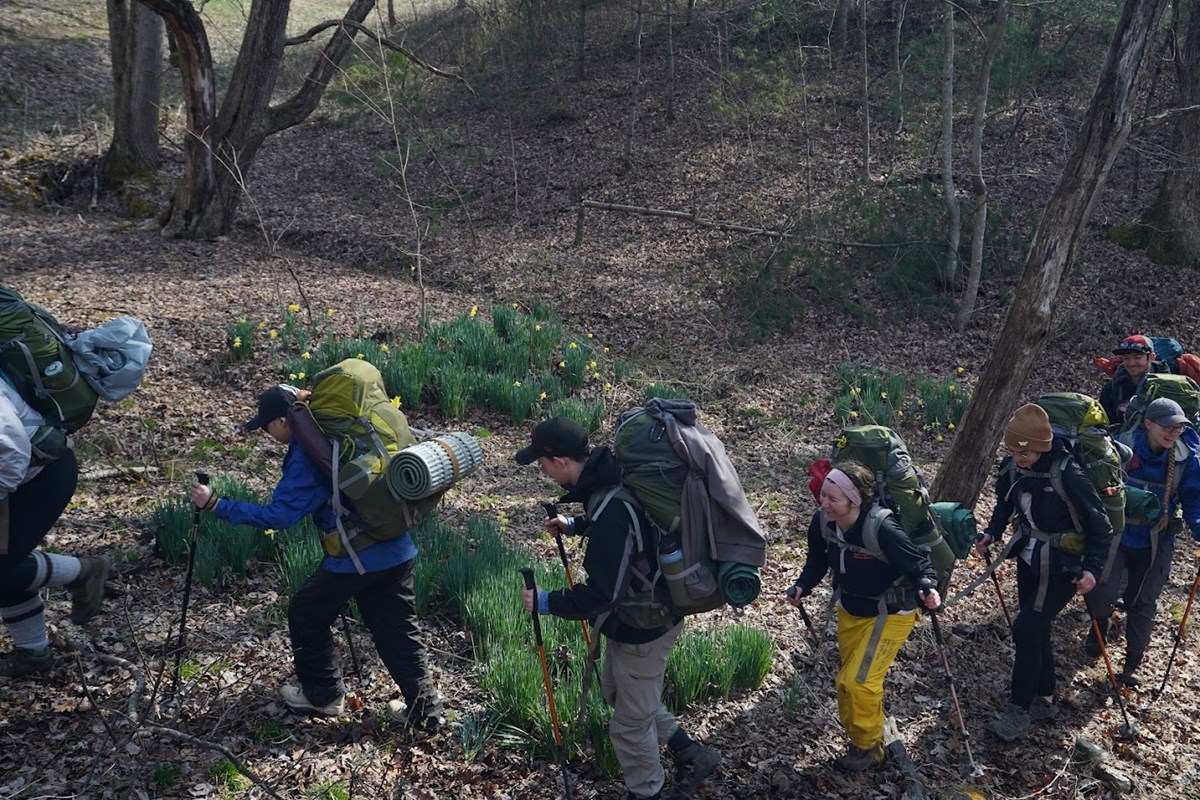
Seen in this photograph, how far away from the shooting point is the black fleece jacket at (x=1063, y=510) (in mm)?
4770

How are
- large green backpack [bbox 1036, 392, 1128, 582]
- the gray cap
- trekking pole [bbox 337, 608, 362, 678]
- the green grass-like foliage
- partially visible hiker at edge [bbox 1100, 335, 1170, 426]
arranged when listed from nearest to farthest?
trekking pole [bbox 337, 608, 362, 678] → large green backpack [bbox 1036, 392, 1128, 582] → the gray cap → partially visible hiker at edge [bbox 1100, 335, 1170, 426] → the green grass-like foliage

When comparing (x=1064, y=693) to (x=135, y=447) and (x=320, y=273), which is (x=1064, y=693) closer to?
(x=135, y=447)

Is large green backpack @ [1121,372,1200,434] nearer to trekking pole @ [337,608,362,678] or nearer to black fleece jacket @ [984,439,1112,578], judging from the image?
black fleece jacket @ [984,439,1112,578]

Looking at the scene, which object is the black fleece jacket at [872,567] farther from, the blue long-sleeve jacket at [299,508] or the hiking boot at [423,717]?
the blue long-sleeve jacket at [299,508]

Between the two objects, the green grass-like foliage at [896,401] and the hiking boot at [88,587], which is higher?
the hiking boot at [88,587]

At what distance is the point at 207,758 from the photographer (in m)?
4.02

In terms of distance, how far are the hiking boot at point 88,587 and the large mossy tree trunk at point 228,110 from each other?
796 centimetres

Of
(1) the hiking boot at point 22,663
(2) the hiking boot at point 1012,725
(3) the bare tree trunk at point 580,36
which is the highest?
(3) the bare tree trunk at point 580,36

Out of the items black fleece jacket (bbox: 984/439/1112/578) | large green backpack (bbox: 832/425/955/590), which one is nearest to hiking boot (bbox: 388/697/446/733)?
large green backpack (bbox: 832/425/955/590)

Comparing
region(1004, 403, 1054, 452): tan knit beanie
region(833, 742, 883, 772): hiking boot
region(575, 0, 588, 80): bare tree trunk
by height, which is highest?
region(575, 0, 588, 80): bare tree trunk

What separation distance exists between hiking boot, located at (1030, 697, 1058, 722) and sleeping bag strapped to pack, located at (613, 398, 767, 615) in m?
2.73

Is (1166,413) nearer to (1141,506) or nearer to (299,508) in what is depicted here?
(1141,506)

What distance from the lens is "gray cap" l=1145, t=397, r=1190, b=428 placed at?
529 centimetres

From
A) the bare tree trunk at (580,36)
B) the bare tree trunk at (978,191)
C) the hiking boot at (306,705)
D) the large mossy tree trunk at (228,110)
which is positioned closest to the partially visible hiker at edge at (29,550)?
the hiking boot at (306,705)
